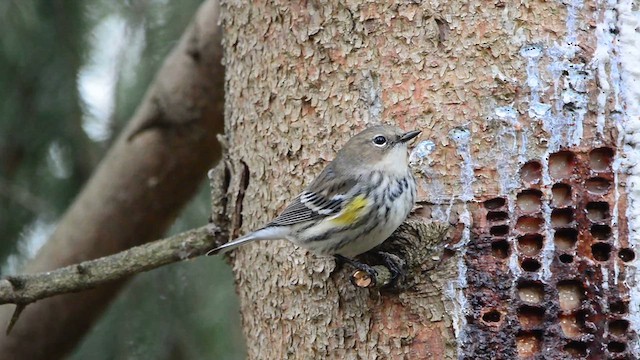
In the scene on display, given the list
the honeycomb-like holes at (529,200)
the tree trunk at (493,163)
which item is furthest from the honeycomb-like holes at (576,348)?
the honeycomb-like holes at (529,200)

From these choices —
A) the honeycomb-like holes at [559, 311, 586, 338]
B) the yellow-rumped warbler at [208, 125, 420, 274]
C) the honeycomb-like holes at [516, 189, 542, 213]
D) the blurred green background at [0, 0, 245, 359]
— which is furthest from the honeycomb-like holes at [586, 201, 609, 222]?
the blurred green background at [0, 0, 245, 359]

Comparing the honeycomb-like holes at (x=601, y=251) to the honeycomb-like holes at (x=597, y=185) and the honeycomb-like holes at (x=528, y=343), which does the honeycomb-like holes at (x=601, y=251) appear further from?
the honeycomb-like holes at (x=528, y=343)

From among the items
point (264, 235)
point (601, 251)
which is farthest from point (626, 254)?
point (264, 235)

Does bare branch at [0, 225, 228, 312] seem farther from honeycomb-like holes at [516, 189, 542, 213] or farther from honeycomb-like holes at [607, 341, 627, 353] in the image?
honeycomb-like holes at [607, 341, 627, 353]

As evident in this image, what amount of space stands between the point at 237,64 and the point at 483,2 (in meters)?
0.84

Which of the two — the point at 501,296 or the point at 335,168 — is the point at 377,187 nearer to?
the point at 335,168

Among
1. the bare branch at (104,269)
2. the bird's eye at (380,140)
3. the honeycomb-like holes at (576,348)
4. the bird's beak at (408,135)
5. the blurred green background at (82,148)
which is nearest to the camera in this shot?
the honeycomb-like holes at (576,348)

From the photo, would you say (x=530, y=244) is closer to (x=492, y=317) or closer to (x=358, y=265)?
(x=492, y=317)

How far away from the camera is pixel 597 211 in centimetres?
242

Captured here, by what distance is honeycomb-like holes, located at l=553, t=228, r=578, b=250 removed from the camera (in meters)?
2.40

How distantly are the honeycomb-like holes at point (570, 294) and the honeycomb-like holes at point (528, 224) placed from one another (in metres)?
0.15

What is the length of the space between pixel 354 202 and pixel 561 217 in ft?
1.99

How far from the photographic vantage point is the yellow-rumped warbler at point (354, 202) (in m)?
2.53

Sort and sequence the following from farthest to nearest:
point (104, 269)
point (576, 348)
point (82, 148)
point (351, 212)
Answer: point (82, 148), point (104, 269), point (351, 212), point (576, 348)
